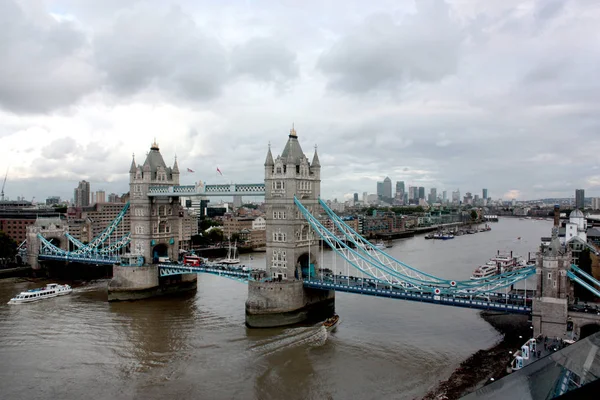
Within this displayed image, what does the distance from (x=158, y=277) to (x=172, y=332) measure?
1292 cm

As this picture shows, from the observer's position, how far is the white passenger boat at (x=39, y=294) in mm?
43688

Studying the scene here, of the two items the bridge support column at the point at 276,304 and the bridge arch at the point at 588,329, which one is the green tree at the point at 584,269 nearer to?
the bridge arch at the point at 588,329

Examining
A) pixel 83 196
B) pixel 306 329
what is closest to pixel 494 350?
pixel 306 329

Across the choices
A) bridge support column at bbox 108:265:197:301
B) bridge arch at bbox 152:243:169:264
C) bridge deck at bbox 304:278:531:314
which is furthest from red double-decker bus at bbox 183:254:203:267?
bridge deck at bbox 304:278:531:314

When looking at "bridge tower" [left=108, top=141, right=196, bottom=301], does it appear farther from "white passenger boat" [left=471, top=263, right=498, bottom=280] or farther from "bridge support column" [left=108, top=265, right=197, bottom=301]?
"white passenger boat" [left=471, top=263, right=498, bottom=280]

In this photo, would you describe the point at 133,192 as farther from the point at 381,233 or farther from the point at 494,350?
the point at 381,233

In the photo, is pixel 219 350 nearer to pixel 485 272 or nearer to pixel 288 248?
pixel 288 248

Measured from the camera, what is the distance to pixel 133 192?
4869 centimetres

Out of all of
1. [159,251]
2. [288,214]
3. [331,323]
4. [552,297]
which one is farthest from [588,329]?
[159,251]

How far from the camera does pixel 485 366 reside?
2630cm

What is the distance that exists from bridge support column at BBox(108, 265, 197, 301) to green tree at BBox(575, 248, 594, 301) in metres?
37.4

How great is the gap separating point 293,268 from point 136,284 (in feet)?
54.9

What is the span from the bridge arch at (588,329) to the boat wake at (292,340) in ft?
49.9

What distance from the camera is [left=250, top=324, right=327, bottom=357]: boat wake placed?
99.8 ft
